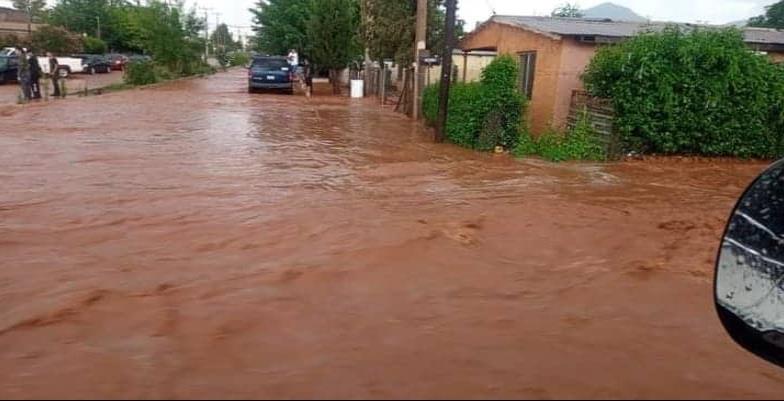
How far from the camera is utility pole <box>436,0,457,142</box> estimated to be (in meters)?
13.4

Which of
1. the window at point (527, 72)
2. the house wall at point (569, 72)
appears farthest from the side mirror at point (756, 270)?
the window at point (527, 72)

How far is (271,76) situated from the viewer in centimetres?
2803

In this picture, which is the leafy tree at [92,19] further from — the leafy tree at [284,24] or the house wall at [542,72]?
the house wall at [542,72]

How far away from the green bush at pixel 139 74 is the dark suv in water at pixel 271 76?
6415mm

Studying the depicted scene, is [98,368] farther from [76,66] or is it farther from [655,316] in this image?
[76,66]

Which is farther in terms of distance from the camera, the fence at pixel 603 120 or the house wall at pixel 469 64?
the house wall at pixel 469 64

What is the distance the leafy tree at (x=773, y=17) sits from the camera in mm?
38000

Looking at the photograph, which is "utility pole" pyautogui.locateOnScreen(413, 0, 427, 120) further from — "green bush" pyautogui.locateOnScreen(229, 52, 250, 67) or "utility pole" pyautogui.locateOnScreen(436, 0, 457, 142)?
"green bush" pyautogui.locateOnScreen(229, 52, 250, 67)

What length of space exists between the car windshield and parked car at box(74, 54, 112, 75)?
1843 cm

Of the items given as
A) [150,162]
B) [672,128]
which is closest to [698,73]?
[672,128]

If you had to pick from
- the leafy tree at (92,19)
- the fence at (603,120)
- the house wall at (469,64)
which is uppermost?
the leafy tree at (92,19)

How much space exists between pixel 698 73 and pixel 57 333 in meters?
11.1

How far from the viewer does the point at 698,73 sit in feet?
38.3

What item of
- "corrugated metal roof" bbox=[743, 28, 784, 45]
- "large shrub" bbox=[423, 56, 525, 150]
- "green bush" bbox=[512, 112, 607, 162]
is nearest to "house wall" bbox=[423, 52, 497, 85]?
"corrugated metal roof" bbox=[743, 28, 784, 45]
